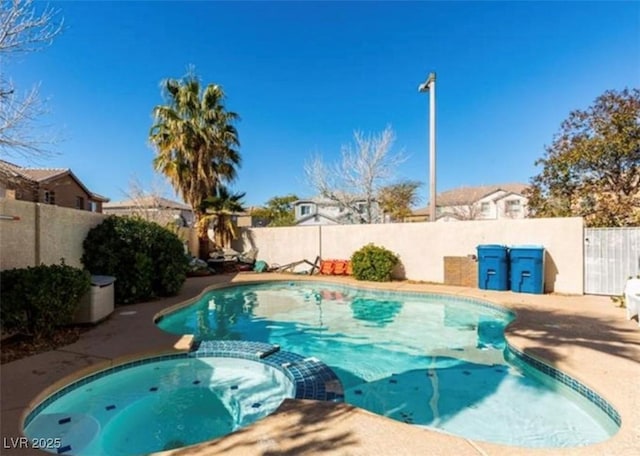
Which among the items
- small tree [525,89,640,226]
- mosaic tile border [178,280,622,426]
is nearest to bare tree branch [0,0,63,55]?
mosaic tile border [178,280,622,426]

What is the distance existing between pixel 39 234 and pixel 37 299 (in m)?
1.80

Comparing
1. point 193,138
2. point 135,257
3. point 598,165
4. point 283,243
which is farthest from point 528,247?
point 193,138

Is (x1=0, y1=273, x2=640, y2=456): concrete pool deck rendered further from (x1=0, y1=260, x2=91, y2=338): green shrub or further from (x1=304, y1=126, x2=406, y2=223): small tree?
(x1=304, y1=126, x2=406, y2=223): small tree

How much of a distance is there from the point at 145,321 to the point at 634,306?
925cm

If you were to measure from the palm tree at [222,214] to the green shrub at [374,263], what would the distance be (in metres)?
6.33

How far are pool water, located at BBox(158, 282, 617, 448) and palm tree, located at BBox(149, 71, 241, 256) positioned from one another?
20.4 ft

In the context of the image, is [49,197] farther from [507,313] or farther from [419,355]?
[507,313]

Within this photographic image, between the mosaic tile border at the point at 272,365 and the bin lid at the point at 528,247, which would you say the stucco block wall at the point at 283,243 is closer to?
the bin lid at the point at 528,247

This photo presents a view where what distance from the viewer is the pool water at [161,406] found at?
11.1 ft

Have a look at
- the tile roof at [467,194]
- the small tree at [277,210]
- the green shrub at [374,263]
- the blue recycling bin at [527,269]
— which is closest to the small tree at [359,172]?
the green shrub at [374,263]

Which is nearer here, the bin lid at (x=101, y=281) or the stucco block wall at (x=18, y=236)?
the stucco block wall at (x=18, y=236)

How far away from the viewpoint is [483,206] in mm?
32969

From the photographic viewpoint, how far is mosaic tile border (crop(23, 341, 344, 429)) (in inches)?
148

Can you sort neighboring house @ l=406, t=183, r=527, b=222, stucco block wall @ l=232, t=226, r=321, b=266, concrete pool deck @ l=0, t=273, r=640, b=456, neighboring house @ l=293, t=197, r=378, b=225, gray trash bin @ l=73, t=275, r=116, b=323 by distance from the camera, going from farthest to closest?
neighboring house @ l=406, t=183, r=527, b=222
neighboring house @ l=293, t=197, r=378, b=225
stucco block wall @ l=232, t=226, r=321, b=266
gray trash bin @ l=73, t=275, r=116, b=323
concrete pool deck @ l=0, t=273, r=640, b=456
